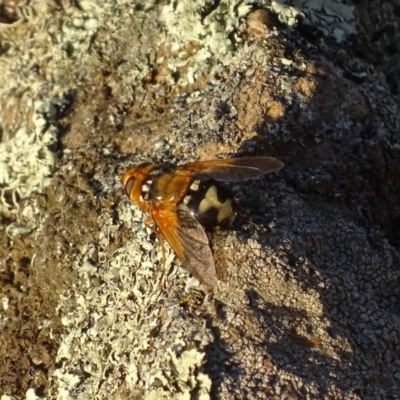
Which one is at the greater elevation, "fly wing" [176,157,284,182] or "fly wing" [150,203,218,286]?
"fly wing" [176,157,284,182]

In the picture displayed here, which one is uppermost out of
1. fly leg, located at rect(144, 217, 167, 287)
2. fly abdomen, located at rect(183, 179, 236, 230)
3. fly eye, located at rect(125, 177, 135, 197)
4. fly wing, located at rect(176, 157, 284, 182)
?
fly wing, located at rect(176, 157, 284, 182)

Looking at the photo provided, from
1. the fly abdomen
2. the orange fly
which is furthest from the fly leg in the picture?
the fly abdomen

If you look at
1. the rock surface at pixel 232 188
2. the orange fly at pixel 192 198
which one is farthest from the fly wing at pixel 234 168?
the rock surface at pixel 232 188

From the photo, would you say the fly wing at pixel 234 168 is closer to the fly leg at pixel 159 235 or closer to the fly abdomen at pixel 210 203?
the fly abdomen at pixel 210 203

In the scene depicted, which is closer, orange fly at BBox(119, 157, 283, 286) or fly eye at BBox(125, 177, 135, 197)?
orange fly at BBox(119, 157, 283, 286)

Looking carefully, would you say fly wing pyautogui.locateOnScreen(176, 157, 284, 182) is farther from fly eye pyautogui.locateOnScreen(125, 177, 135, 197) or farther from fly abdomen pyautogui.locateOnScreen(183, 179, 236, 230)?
fly eye pyautogui.locateOnScreen(125, 177, 135, 197)

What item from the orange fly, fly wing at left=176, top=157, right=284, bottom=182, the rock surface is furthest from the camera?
fly wing at left=176, top=157, right=284, bottom=182

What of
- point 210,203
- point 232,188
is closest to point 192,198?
point 210,203
